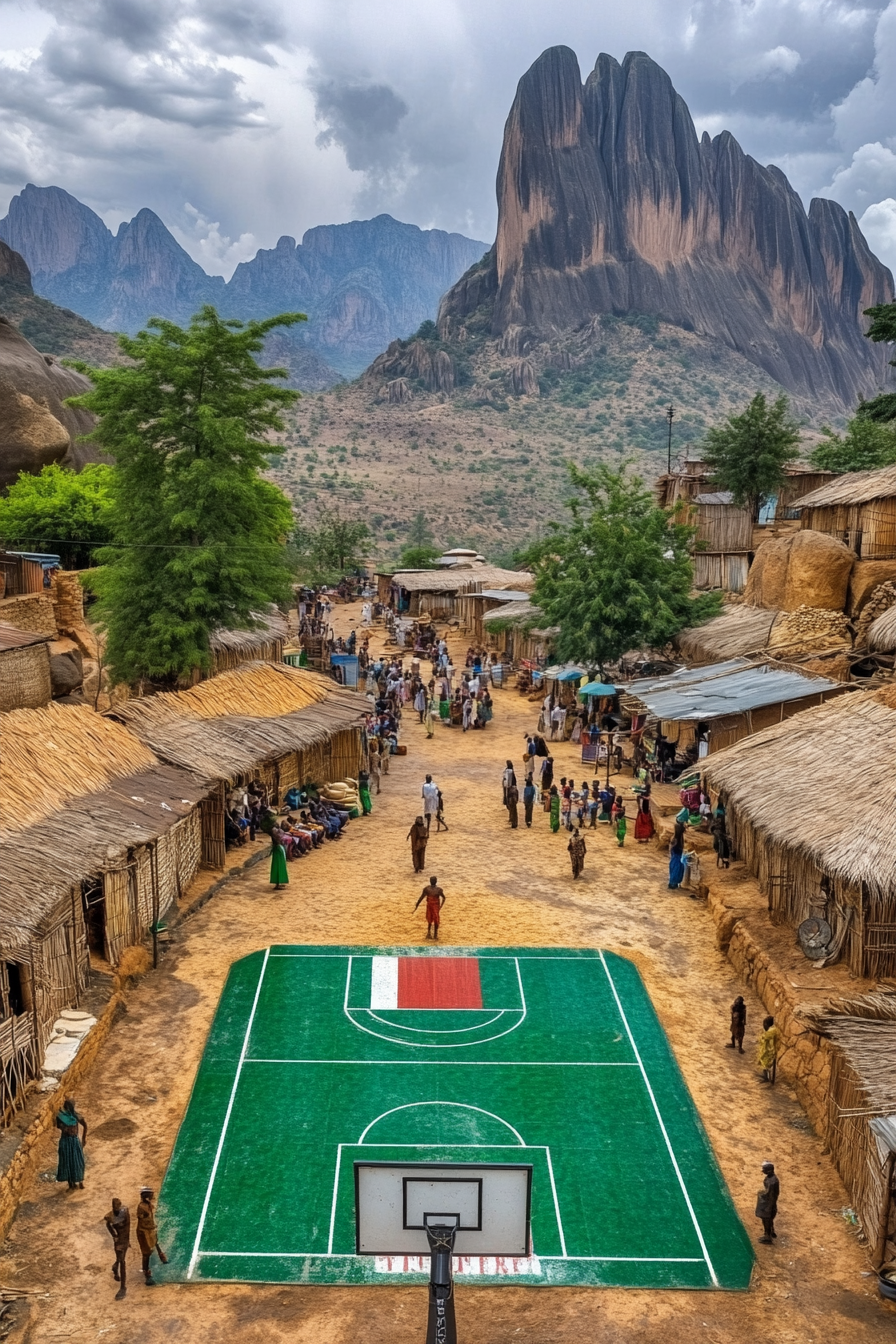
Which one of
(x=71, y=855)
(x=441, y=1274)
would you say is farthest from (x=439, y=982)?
(x=441, y=1274)

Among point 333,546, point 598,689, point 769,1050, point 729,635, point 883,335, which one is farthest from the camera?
point 333,546

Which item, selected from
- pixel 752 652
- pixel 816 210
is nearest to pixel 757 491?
pixel 752 652

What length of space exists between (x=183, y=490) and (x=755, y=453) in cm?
2000

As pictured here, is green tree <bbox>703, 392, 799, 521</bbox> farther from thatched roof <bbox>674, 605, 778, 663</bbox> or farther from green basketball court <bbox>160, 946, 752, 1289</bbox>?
green basketball court <bbox>160, 946, 752, 1289</bbox>

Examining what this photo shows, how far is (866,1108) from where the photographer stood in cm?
1080

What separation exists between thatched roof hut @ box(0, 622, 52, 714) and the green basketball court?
686cm

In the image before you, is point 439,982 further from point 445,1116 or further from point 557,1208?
point 557,1208

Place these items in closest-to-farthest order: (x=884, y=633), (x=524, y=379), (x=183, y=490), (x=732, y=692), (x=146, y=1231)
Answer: (x=146, y=1231) → (x=732, y=692) → (x=884, y=633) → (x=183, y=490) → (x=524, y=379)

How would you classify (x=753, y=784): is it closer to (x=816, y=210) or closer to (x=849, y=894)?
(x=849, y=894)

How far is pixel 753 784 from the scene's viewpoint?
56.0 feet

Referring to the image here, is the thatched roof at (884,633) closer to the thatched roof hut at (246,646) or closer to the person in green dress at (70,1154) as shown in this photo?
the thatched roof hut at (246,646)

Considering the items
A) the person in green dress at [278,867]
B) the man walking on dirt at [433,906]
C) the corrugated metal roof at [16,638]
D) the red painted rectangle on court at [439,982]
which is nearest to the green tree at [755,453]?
the person in green dress at [278,867]

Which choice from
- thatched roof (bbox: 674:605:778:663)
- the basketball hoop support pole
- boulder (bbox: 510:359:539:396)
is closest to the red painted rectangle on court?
the basketball hoop support pole

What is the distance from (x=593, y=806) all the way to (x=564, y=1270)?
13276 millimetres
